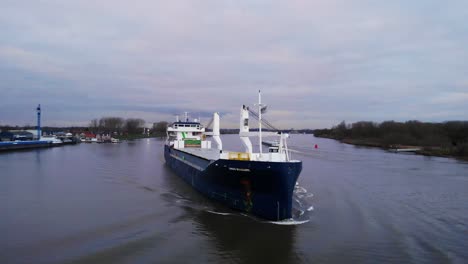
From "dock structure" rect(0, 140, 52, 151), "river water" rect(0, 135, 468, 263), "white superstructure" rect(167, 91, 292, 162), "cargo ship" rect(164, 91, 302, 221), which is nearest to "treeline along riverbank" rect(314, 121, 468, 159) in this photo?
"river water" rect(0, 135, 468, 263)

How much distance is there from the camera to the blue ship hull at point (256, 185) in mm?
13844

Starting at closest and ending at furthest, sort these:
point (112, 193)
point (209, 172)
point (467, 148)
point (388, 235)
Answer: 1. point (388, 235)
2. point (209, 172)
3. point (112, 193)
4. point (467, 148)

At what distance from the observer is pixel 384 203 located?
18359 mm

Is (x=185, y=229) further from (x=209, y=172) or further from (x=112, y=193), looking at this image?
(x=112, y=193)

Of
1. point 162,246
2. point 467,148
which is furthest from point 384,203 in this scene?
point 467,148

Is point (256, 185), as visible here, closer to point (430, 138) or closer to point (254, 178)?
point (254, 178)

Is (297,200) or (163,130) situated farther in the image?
(163,130)

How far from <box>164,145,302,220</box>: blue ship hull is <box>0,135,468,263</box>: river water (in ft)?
1.81

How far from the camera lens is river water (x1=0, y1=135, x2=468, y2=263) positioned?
10.9 meters

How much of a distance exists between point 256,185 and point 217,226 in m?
2.45

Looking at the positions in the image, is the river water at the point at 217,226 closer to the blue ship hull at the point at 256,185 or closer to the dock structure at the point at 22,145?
the blue ship hull at the point at 256,185

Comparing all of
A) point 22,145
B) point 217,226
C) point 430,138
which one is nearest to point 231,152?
point 217,226

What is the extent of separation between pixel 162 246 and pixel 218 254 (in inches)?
78.5

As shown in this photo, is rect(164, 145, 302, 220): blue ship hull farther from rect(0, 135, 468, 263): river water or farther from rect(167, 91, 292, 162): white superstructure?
rect(167, 91, 292, 162): white superstructure
